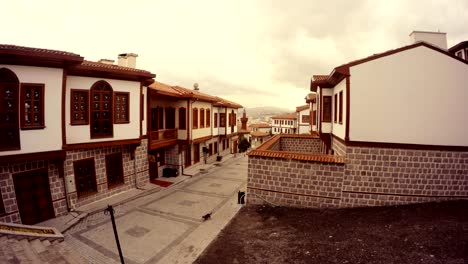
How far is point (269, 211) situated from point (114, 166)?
888 centimetres

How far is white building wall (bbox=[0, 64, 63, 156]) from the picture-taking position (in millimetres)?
9680

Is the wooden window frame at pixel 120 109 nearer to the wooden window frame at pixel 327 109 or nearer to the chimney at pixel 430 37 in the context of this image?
the wooden window frame at pixel 327 109

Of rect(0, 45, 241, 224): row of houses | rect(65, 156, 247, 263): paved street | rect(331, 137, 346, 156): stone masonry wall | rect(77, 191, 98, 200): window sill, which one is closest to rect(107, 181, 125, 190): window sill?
rect(0, 45, 241, 224): row of houses

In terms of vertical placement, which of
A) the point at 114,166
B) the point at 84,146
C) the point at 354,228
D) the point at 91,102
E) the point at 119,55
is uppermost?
the point at 119,55

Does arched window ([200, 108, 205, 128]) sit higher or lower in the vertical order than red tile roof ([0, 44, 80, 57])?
lower

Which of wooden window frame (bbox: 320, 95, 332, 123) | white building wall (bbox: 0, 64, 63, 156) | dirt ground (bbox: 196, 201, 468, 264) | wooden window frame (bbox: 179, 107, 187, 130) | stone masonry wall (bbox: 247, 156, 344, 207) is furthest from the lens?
wooden window frame (bbox: 179, 107, 187, 130)

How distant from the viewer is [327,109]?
15555 mm

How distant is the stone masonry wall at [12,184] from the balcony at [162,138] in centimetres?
584

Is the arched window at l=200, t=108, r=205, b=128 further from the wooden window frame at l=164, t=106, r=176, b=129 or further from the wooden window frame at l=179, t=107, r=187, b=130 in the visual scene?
the wooden window frame at l=164, t=106, r=176, b=129

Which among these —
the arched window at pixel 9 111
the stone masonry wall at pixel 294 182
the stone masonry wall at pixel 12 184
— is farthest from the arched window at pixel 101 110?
the stone masonry wall at pixel 294 182

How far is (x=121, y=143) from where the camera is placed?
1371 centimetres

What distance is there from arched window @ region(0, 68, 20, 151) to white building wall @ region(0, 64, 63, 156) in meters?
0.16

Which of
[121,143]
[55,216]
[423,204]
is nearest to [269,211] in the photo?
[423,204]

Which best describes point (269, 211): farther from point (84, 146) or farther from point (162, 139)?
point (162, 139)
